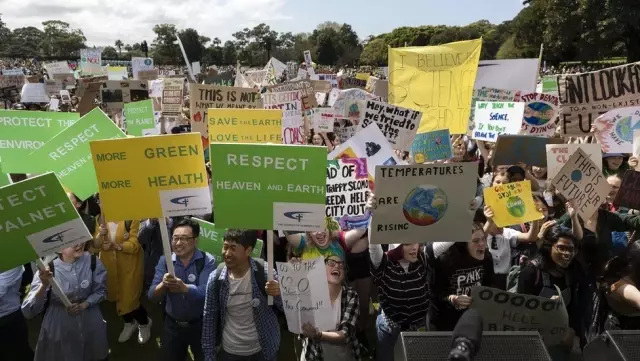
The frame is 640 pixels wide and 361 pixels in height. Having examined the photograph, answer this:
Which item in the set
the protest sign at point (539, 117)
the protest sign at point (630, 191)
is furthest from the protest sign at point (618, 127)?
the protest sign at point (539, 117)

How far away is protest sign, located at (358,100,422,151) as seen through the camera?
5977 millimetres

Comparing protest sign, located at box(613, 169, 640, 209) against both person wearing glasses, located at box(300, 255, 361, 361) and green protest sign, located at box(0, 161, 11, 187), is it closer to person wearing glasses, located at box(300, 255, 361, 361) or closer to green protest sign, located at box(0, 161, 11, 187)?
person wearing glasses, located at box(300, 255, 361, 361)

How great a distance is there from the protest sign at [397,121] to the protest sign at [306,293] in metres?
3.26

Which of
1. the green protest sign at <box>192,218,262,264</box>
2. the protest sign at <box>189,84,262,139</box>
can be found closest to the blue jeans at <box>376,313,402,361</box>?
the green protest sign at <box>192,218,262,264</box>

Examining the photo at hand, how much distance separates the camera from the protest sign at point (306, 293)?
311 centimetres

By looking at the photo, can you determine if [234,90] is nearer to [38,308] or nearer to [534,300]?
[38,308]

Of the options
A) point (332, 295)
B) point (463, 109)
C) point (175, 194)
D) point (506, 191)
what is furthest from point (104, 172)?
point (463, 109)

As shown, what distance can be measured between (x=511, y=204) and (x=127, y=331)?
13.4ft

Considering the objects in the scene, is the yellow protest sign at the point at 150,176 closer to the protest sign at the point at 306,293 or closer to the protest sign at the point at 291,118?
the protest sign at the point at 306,293

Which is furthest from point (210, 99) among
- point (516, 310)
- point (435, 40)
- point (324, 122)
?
point (435, 40)

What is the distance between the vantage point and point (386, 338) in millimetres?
3732

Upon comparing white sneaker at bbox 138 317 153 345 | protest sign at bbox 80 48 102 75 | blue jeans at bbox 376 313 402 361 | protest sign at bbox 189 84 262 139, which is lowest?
white sneaker at bbox 138 317 153 345

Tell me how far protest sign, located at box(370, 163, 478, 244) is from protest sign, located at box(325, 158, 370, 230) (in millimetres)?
901

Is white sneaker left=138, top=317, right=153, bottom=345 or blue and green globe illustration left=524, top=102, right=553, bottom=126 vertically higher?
blue and green globe illustration left=524, top=102, right=553, bottom=126
